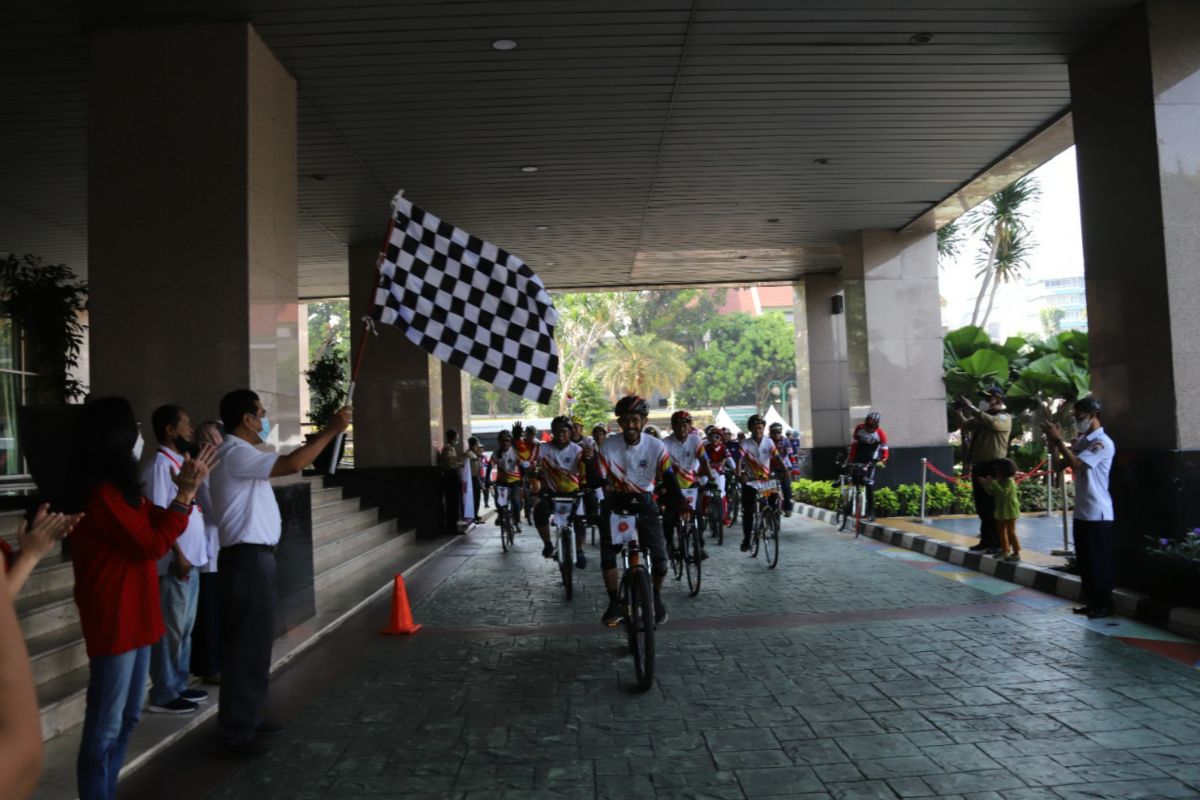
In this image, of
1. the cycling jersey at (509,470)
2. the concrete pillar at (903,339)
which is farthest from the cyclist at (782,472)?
the cycling jersey at (509,470)

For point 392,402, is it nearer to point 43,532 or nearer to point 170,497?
point 170,497

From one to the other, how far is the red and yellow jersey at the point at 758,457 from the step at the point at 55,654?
8.26 m

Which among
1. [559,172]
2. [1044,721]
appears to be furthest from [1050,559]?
[559,172]

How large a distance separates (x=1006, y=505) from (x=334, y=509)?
865cm

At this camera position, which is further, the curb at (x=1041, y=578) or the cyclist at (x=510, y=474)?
the cyclist at (x=510, y=474)

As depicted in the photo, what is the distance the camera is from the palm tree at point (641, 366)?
51.6 m

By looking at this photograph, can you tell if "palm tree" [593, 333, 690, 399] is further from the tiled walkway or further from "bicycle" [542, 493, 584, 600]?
the tiled walkway

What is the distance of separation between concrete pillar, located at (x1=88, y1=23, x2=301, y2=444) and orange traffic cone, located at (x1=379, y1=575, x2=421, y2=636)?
1.89 meters

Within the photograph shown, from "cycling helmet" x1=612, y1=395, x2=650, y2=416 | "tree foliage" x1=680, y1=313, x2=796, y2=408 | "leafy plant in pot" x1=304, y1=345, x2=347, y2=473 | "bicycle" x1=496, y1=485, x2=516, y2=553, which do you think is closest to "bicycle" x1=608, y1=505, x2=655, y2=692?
"cycling helmet" x1=612, y1=395, x2=650, y2=416

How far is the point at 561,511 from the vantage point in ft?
33.9

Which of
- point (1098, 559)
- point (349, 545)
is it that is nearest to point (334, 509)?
point (349, 545)

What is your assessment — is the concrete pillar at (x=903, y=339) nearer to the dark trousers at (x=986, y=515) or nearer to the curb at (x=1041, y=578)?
the curb at (x=1041, y=578)

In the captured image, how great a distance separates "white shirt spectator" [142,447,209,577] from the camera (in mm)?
5461

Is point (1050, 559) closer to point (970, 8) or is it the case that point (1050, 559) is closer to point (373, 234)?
point (970, 8)
